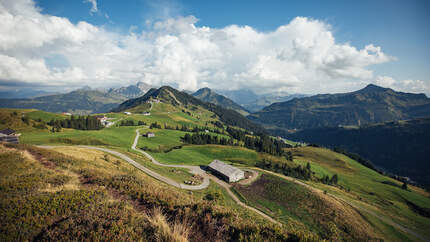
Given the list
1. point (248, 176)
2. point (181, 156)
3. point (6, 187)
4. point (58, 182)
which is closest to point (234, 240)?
point (58, 182)

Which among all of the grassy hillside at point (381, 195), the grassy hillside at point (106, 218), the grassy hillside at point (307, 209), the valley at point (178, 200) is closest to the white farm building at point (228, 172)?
the valley at point (178, 200)

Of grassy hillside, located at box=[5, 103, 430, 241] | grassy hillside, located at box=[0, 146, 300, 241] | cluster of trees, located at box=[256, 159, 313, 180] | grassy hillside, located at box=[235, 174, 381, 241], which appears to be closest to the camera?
grassy hillside, located at box=[0, 146, 300, 241]

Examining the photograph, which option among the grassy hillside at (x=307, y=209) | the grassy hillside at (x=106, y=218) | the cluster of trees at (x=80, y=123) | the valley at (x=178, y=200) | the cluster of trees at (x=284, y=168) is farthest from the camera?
the cluster of trees at (x=80, y=123)

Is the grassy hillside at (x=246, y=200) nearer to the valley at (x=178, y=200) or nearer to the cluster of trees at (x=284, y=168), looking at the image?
the valley at (x=178, y=200)

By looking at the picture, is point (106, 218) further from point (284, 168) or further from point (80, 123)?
point (80, 123)

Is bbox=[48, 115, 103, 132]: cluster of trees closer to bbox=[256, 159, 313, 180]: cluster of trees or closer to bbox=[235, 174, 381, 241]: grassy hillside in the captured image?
bbox=[256, 159, 313, 180]: cluster of trees

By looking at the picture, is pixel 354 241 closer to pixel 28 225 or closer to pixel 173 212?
A: pixel 173 212

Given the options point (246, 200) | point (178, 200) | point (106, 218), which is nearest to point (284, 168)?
point (246, 200)

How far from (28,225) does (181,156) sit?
6273 centimetres

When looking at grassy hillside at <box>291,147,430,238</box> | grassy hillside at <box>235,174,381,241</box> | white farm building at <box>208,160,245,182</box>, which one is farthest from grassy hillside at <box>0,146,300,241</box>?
grassy hillside at <box>291,147,430,238</box>

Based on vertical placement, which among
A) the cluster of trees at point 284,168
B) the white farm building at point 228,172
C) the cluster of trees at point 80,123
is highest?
the cluster of trees at point 80,123

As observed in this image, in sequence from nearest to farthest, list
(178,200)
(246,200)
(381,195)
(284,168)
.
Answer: (178,200)
(246,200)
(381,195)
(284,168)

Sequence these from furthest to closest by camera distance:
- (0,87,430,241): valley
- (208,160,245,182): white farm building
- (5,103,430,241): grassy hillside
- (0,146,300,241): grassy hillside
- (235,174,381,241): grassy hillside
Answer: (208,160,245,182): white farm building
(235,174,381,241): grassy hillside
(5,103,430,241): grassy hillside
(0,87,430,241): valley
(0,146,300,241): grassy hillside

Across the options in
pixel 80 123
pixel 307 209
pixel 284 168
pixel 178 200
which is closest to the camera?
pixel 178 200
